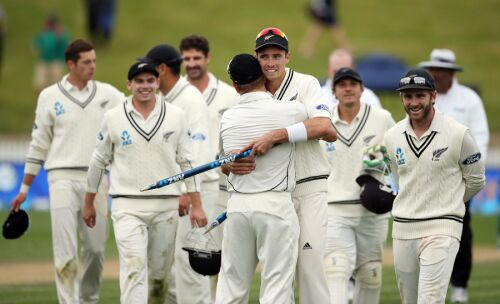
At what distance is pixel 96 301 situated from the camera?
1180 cm

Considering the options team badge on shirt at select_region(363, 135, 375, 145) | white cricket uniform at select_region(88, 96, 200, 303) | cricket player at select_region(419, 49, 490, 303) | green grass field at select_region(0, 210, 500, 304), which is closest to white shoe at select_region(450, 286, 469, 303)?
cricket player at select_region(419, 49, 490, 303)

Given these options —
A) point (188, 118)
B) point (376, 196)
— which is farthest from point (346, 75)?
point (188, 118)

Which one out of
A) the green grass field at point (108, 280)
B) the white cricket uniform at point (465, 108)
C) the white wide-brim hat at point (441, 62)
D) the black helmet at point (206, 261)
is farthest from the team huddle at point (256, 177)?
the green grass field at point (108, 280)

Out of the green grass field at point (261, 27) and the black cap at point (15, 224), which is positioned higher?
the green grass field at point (261, 27)

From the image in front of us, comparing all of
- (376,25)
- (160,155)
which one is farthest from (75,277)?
(376,25)

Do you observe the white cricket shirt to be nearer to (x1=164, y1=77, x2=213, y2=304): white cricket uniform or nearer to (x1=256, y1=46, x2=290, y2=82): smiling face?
(x1=256, y1=46, x2=290, y2=82): smiling face

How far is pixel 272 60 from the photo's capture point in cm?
915

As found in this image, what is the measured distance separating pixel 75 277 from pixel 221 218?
267 centimetres

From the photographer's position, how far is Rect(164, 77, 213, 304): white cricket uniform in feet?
38.4

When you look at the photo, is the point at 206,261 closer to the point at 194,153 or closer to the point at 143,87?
the point at 143,87

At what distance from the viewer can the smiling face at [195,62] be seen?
12.4 metres

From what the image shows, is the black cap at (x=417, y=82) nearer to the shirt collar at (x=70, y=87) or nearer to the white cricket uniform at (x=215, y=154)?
the white cricket uniform at (x=215, y=154)

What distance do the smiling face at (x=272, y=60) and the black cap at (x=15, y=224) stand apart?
3829 millimetres

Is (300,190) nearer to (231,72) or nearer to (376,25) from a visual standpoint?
(231,72)
